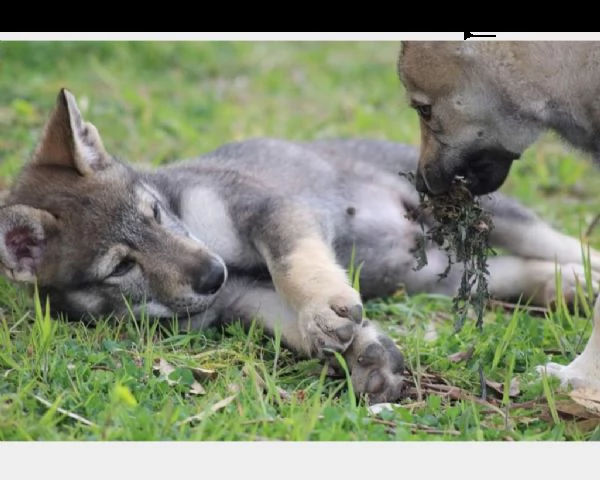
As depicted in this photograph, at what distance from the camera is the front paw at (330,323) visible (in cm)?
344

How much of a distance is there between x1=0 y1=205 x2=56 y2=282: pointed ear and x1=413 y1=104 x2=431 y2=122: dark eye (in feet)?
4.78

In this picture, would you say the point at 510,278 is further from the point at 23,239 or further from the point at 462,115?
the point at 23,239

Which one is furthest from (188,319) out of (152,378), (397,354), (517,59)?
(517,59)

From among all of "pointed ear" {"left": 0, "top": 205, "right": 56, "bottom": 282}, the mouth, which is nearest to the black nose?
"pointed ear" {"left": 0, "top": 205, "right": 56, "bottom": 282}

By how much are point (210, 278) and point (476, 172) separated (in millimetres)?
1102

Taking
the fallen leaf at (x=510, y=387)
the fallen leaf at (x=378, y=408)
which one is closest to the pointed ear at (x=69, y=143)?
the fallen leaf at (x=378, y=408)

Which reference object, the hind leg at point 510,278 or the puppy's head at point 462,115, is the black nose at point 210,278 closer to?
the puppy's head at point 462,115

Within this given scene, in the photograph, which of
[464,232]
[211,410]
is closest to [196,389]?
[211,410]

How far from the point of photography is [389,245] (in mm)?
4684

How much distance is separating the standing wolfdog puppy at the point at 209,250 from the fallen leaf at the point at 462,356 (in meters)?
0.33

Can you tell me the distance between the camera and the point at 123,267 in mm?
3859

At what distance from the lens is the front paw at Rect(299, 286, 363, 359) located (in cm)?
344

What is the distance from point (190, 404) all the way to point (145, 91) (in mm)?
4362

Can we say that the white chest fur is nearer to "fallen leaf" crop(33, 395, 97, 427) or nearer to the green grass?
the green grass
